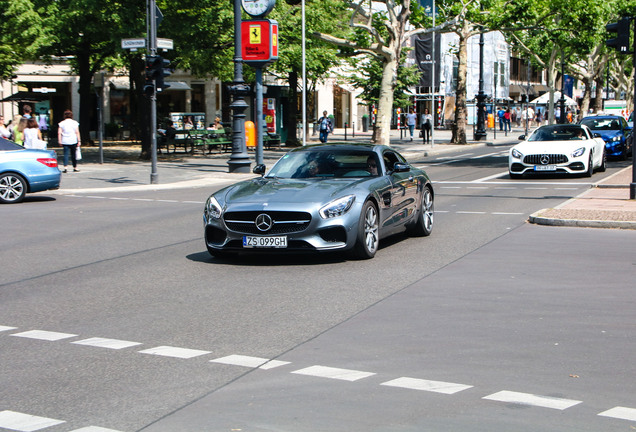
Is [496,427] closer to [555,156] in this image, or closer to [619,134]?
[555,156]

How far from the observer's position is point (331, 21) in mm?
42000

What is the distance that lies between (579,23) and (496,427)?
39275 mm

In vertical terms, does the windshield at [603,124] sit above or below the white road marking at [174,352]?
above

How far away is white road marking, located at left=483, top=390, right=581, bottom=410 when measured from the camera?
528 cm

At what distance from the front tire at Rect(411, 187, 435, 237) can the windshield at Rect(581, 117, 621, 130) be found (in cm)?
2021

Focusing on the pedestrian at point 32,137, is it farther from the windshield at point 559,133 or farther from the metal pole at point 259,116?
the windshield at point 559,133

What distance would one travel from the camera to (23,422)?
5.00m

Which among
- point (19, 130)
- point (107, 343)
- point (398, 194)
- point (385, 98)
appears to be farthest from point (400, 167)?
point (385, 98)

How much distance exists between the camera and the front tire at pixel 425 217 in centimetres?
1313

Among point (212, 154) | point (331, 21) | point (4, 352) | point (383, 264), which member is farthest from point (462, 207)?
point (331, 21)

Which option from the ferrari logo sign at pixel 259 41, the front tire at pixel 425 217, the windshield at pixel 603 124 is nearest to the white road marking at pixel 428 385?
the front tire at pixel 425 217

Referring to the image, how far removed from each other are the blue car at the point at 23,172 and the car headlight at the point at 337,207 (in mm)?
10849

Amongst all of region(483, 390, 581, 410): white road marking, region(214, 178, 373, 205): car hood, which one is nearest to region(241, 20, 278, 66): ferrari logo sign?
region(214, 178, 373, 205): car hood

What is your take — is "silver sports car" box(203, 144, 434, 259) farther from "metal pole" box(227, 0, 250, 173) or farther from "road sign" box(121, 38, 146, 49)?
"metal pole" box(227, 0, 250, 173)
